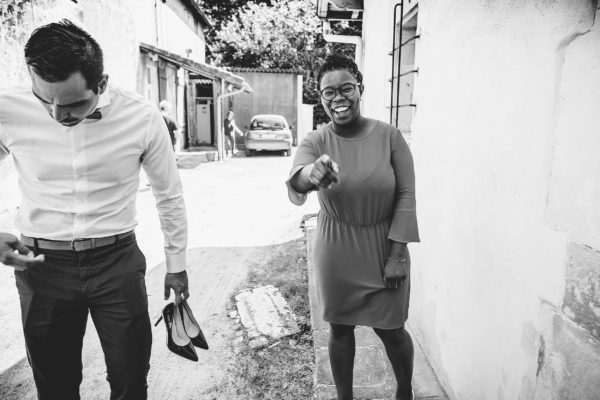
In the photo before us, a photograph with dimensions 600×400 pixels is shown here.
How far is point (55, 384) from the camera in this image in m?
1.96

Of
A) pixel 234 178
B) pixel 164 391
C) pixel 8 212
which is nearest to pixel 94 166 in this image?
pixel 164 391

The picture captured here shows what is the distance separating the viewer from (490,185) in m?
1.97

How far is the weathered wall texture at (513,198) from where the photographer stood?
1342 mm

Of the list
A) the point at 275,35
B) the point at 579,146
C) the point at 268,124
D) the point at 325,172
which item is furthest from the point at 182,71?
the point at 579,146

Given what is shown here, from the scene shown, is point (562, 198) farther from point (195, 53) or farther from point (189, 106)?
point (195, 53)

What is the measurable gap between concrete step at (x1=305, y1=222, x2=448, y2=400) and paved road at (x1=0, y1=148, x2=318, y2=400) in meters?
0.72

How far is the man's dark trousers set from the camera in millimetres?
1867

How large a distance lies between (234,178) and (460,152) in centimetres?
944

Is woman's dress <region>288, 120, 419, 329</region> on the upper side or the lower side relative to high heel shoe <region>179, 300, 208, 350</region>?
upper

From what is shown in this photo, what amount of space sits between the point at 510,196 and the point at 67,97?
1.74 metres

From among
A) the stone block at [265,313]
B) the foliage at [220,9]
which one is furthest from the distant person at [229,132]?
the foliage at [220,9]

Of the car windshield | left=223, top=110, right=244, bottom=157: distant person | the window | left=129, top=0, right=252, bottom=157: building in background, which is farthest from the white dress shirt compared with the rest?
the car windshield

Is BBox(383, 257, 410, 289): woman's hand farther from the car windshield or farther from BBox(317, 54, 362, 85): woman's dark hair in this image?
the car windshield

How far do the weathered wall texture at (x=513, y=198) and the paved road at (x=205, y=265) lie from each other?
1.67 m
